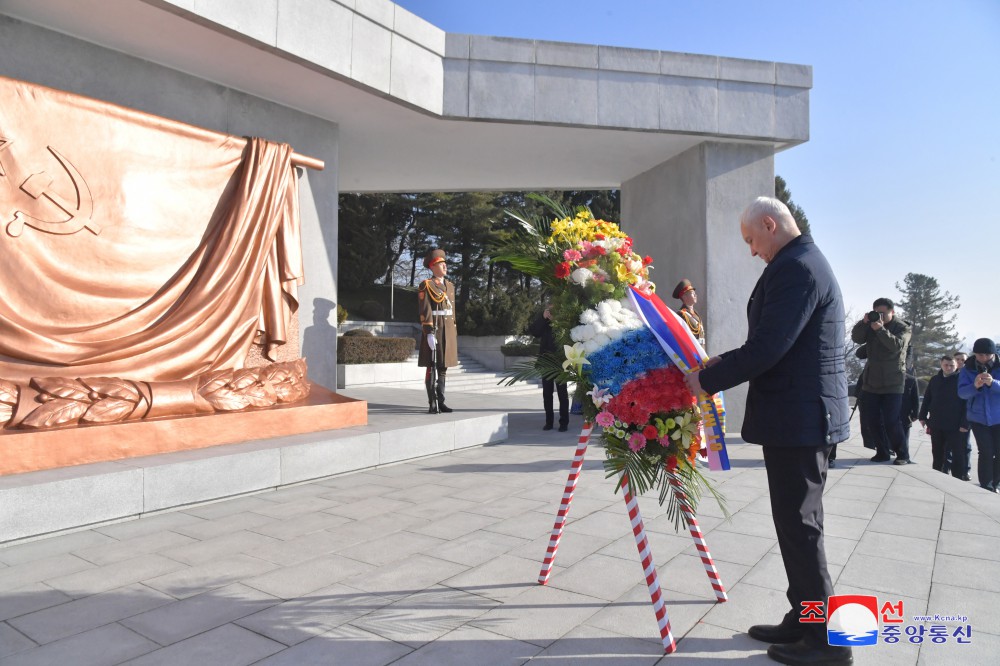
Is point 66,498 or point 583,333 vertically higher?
point 583,333

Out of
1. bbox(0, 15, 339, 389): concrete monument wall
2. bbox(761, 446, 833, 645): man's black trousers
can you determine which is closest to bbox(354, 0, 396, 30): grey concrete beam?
bbox(0, 15, 339, 389): concrete monument wall

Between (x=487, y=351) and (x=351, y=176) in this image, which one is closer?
(x=351, y=176)

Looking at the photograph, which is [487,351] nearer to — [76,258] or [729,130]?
[729,130]

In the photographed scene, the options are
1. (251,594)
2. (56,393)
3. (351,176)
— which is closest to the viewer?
(251,594)

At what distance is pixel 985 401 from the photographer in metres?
7.24

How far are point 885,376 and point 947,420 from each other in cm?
146

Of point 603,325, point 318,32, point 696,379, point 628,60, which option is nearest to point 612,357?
point 603,325

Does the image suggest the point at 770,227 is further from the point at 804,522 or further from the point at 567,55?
the point at 567,55

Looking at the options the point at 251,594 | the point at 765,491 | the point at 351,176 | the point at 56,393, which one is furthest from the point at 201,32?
the point at 765,491

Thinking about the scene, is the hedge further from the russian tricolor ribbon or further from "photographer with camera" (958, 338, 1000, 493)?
the russian tricolor ribbon

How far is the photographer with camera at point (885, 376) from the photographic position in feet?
22.8

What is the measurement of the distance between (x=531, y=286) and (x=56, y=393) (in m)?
25.8

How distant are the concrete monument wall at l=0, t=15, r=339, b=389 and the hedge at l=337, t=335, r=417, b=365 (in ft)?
26.3

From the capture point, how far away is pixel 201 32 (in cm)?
561
